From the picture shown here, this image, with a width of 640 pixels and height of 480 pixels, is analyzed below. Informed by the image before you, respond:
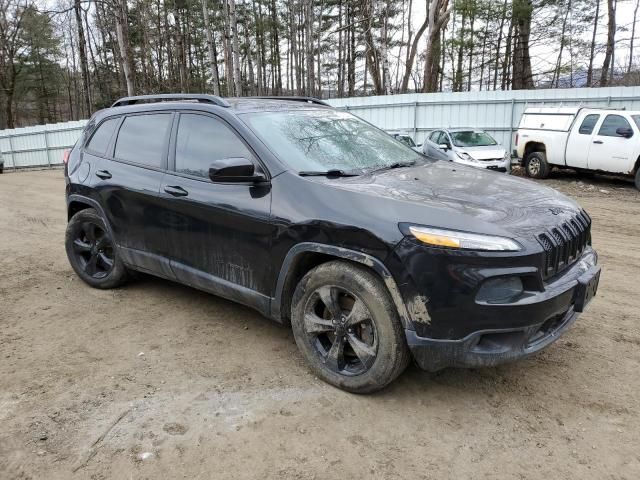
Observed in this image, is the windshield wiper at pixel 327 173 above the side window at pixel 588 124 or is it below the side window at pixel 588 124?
below

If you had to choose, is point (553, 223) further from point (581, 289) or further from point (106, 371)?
point (106, 371)

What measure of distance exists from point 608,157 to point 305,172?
11414 millimetres

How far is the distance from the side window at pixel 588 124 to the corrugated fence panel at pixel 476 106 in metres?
2.56

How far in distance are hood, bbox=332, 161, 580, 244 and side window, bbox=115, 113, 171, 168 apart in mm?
1787

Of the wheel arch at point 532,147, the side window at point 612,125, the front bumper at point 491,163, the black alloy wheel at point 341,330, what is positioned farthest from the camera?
the wheel arch at point 532,147

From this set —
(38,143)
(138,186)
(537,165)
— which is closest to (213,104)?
(138,186)

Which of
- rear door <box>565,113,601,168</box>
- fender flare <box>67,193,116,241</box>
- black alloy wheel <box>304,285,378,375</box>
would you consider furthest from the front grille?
rear door <box>565,113,601,168</box>

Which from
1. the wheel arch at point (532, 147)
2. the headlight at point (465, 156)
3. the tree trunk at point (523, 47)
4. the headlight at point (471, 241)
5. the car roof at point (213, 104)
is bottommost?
the headlight at point (465, 156)

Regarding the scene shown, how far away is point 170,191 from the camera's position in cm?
385

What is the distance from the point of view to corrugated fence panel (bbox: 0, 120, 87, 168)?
2384 centimetres

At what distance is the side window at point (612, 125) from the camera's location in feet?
38.6

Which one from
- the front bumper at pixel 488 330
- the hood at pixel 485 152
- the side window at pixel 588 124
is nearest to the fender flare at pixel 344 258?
the front bumper at pixel 488 330

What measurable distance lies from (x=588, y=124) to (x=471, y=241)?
11983mm

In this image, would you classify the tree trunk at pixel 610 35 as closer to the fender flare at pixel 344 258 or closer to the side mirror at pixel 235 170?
the side mirror at pixel 235 170
